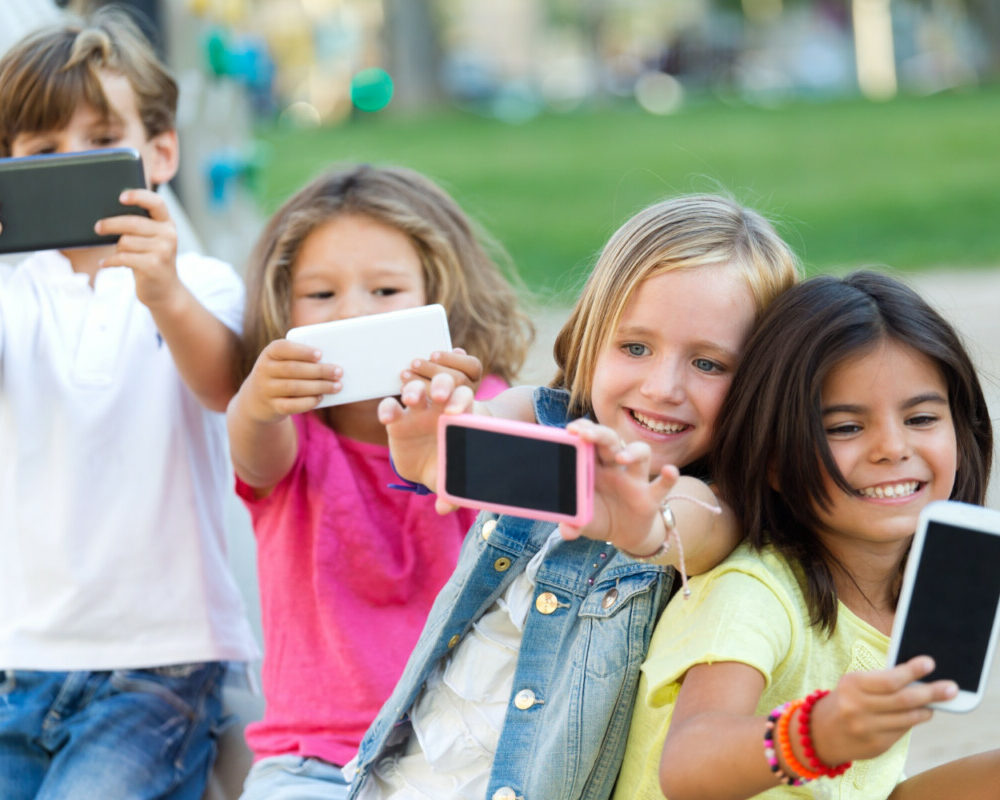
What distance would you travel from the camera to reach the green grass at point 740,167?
915 centimetres

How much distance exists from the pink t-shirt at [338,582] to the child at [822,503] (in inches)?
24.8

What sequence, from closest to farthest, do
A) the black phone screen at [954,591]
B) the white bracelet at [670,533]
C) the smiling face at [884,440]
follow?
the black phone screen at [954,591]
the white bracelet at [670,533]
the smiling face at [884,440]

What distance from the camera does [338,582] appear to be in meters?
2.44

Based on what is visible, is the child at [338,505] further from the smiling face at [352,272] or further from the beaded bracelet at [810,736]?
the beaded bracelet at [810,736]

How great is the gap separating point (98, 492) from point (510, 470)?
1.25m

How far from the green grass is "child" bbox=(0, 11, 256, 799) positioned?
391 cm

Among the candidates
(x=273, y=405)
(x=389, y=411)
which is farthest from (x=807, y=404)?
(x=273, y=405)

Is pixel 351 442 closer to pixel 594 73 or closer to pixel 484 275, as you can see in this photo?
pixel 484 275

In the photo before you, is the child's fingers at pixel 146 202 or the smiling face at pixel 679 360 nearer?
the smiling face at pixel 679 360

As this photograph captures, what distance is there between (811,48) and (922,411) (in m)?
39.5

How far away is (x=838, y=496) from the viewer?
5.96 ft

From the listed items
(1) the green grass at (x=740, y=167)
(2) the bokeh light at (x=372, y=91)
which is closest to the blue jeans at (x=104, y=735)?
(2) the bokeh light at (x=372, y=91)

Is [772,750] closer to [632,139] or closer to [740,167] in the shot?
[740,167]

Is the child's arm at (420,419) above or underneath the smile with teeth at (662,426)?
above
